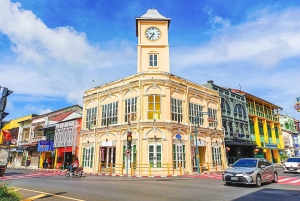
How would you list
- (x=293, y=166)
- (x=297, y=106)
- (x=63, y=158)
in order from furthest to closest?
1. (x=63, y=158)
2. (x=297, y=106)
3. (x=293, y=166)

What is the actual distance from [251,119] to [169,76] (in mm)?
21853

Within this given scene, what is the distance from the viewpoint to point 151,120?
22188 mm

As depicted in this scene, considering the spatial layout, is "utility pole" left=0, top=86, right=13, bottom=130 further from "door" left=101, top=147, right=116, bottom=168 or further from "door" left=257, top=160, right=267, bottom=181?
"door" left=101, top=147, right=116, bottom=168

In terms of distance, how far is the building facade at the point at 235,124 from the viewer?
31.2 metres

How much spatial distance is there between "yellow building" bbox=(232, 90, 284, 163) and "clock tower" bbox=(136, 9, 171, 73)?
1908cm

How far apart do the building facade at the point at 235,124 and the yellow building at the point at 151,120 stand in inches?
102

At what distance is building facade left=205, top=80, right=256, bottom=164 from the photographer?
31.2 metres

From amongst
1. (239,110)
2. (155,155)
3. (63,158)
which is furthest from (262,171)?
(63,158)

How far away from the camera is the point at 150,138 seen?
21.7 metres

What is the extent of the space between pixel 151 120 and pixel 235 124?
16795 mm

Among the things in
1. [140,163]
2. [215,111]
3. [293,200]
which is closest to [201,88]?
[215,111]

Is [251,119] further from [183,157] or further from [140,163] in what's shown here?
[140,163]

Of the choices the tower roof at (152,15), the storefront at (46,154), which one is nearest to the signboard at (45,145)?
the storefront at (46,154)

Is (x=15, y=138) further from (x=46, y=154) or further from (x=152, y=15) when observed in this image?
(x=152, y=15)
